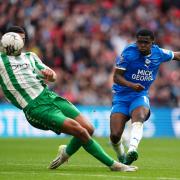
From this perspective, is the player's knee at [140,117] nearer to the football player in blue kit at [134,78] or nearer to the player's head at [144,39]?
the football player in blue kit at [134,78]

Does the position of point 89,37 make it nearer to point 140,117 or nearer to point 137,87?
point 140,117

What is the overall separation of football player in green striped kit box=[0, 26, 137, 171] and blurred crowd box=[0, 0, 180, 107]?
42.0 ft

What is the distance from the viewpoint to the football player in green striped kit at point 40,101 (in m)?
11.2

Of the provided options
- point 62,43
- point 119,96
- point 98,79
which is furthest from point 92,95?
point 119,96

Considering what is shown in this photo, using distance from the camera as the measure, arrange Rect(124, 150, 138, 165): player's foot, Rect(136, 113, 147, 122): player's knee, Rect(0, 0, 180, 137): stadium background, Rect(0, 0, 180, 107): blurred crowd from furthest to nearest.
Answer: Rect(0, 0, 180, 107): blurred crowd, Rect(0, 0, 180, 137): stadium background, Rect(136, 113, 147, 122): player's knee, Rect(124, 150, 138, 165): player's foot

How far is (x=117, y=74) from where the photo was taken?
13.1 meters

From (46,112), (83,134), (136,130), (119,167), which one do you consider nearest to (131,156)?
(119,167)

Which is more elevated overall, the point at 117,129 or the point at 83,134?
the point at 83,134

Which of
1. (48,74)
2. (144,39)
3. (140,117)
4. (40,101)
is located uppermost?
(144,39)

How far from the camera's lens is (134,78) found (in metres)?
13.3

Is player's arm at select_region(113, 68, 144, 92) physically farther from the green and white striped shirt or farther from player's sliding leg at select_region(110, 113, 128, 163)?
the green and white striped shirt

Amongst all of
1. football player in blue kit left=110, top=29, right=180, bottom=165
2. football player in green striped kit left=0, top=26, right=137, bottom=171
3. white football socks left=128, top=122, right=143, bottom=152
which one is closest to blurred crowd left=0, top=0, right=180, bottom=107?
football player in blue kit left=110, top=29, right=180, bottom=165

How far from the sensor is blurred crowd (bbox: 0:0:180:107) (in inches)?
995

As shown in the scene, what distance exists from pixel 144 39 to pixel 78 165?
244 centimetres
